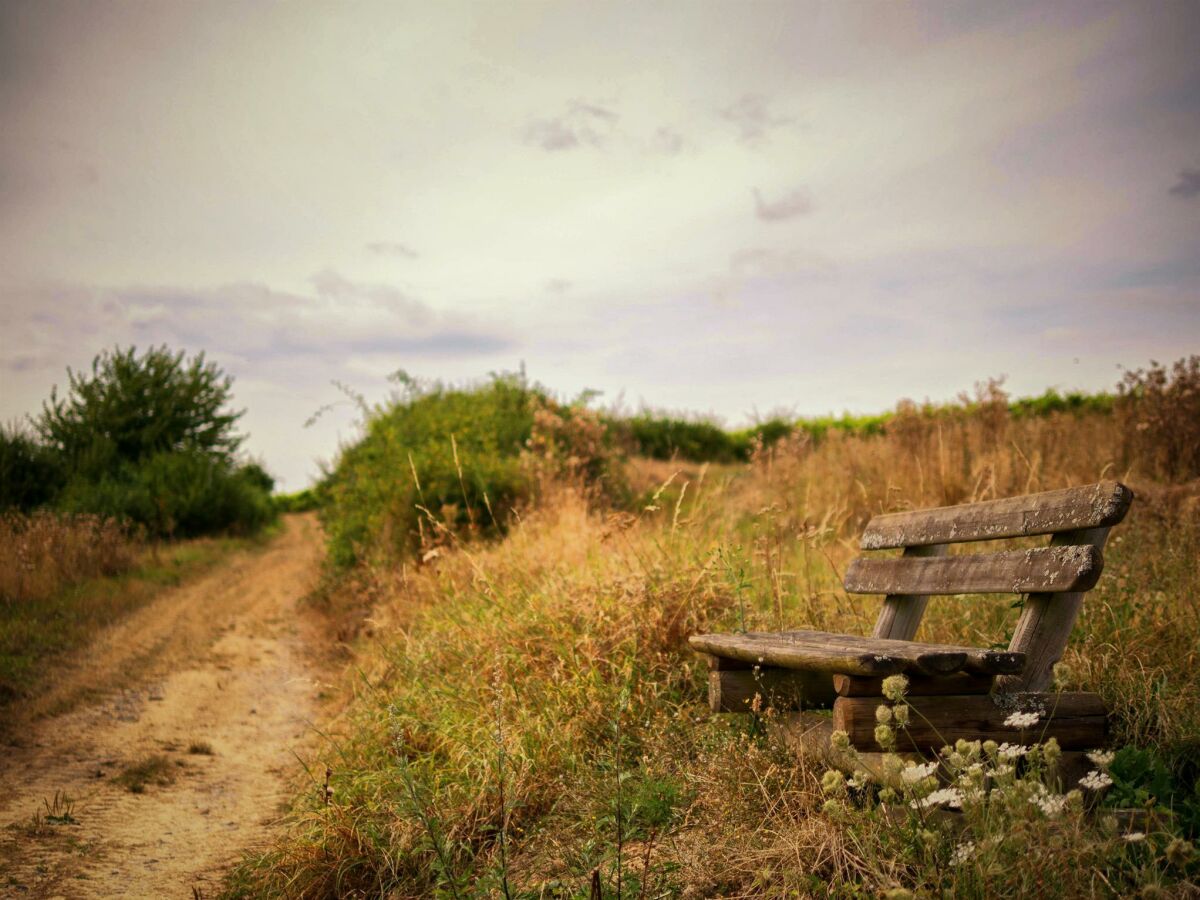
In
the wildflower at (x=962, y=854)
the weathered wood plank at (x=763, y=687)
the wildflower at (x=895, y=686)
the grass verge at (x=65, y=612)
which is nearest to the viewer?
the wildflower at (x=962, y=854)

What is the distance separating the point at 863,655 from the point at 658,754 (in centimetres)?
151

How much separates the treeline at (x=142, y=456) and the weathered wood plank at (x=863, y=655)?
15.1 meters

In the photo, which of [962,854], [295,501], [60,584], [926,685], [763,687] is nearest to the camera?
[962,854]

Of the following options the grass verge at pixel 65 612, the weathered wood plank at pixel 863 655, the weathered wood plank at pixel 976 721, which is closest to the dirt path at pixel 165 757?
the grass verge at pixel 65 612

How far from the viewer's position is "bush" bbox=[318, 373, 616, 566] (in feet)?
30.4

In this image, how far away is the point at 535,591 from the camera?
571 centimetres

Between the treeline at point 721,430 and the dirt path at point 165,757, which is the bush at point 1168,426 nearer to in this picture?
the treeline at point 721,430

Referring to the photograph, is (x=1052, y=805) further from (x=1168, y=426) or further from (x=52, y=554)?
(x=52, y=554)

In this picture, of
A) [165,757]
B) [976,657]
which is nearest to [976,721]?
[976,657]

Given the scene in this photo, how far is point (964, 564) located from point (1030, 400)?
513 inches

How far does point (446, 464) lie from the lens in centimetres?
967

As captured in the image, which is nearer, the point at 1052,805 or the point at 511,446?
the point at 1052,805

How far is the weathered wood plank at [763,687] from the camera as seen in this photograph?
3.60 m

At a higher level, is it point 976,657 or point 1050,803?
point 976,657
